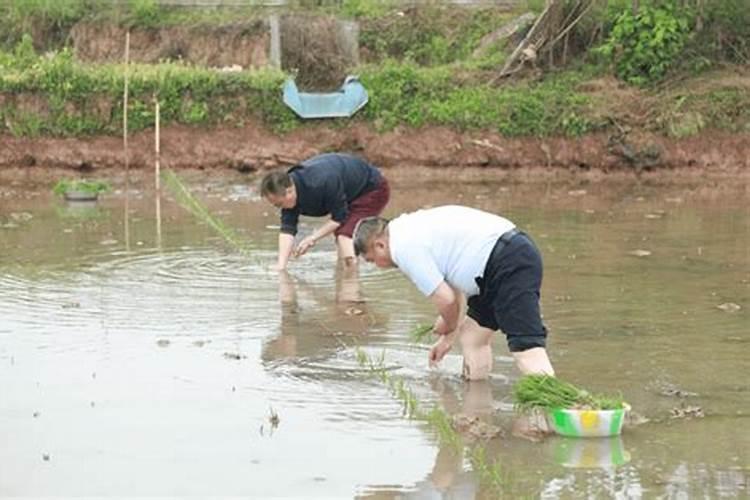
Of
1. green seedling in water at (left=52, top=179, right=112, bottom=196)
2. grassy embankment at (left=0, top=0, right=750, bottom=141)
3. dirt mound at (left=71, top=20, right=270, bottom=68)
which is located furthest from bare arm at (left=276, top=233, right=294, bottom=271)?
dirt mound at (left=71, top=20, right=270, bottom=68)

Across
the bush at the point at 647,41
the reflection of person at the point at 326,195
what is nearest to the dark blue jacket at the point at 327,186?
the reflection of person at the point at 326,195

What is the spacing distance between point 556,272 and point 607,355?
3697 millimetres

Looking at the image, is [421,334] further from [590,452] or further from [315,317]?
[590,452]

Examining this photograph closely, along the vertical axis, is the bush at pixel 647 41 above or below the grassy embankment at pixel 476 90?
above

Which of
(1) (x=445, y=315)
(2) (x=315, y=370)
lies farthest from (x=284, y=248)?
(1) (x=445, y=315)

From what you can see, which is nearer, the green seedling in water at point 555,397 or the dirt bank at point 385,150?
the green seedling in water at point 555,397

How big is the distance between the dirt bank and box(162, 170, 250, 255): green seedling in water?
3.36 ft

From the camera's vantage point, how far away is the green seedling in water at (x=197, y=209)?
15594 mm

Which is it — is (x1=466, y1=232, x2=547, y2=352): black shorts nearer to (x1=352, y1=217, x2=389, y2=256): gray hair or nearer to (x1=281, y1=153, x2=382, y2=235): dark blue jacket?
(x1=352, y1=217, x2=389, y2=256): gray hair

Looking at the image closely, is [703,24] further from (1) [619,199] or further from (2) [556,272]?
(2) [556,272]

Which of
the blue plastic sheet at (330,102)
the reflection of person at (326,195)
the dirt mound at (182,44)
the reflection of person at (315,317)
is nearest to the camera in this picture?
the reflection of person at (315,317)

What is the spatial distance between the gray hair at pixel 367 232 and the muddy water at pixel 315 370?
984 millimetres

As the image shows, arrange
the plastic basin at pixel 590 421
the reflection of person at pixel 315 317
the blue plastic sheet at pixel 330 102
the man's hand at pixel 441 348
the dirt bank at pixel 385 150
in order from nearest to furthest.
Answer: the plastic basin at pixel 590 421, the man's hand at pixel 441 348, the reflection of person at pixel 315 317, the dirt bank at pixel 385 150, the blue plastic sheet at pixel 330 102

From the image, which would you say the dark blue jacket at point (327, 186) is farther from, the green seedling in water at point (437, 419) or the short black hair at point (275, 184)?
the green seedling in water at point (437, 419)
